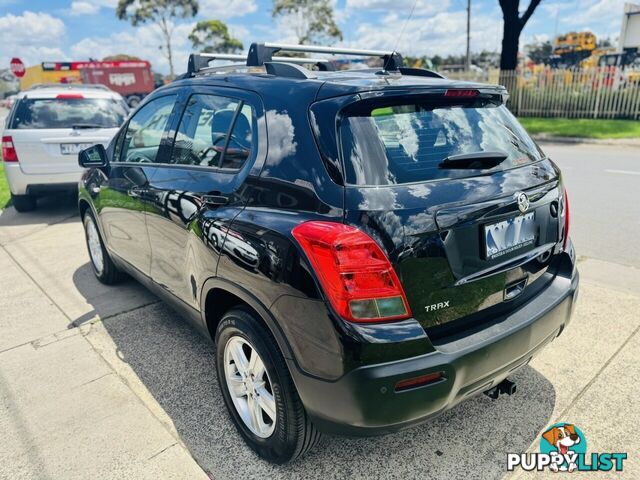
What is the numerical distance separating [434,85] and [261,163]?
2.84 feet

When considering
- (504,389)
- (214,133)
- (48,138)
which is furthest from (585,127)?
(214,133)

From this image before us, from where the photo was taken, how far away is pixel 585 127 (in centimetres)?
1606

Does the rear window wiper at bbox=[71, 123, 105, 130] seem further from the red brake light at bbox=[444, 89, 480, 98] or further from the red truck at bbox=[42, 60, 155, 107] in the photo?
the red truck at bbox=[42, 60, 155, 107]

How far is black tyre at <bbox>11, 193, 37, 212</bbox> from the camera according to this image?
7.20 metres

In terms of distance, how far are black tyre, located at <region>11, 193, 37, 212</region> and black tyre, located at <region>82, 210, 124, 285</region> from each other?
10.8 ft

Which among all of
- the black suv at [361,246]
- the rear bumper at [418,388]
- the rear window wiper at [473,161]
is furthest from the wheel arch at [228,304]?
the rear window wiper at [473,161]

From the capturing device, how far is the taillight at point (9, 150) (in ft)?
22.0

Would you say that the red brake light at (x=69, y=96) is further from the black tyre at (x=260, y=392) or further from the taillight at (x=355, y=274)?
the taillight at (x=355, y=274)

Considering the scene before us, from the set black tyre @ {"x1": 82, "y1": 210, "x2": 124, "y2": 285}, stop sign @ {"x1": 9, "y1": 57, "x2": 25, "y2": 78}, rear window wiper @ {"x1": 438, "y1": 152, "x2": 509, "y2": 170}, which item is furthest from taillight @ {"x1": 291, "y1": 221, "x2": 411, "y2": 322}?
stop sign @ {"x1": 9, "y1": 57, "x2": 25, "y2": 78}

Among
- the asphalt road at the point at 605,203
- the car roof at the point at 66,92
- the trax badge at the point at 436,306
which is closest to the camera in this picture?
the trax badge at the point at 436,306

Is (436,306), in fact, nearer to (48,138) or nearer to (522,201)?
(522,201)

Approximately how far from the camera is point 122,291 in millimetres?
4434

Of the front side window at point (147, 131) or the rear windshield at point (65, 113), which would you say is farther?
the rear windshield at point (65, 113)

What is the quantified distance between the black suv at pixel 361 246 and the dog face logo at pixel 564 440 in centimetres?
34
